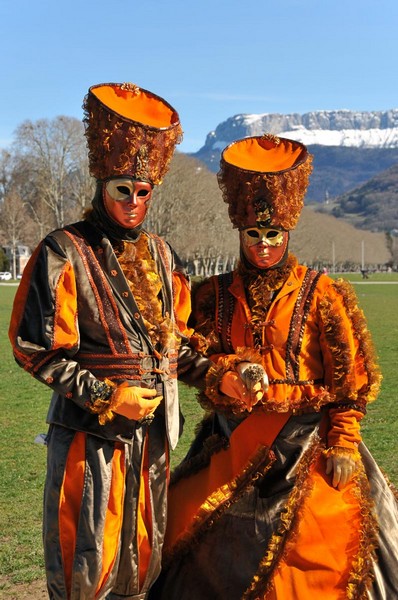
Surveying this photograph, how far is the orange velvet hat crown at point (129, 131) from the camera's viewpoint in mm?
3367

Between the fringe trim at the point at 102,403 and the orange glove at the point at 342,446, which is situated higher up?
the fringe trim at the point at 102,403

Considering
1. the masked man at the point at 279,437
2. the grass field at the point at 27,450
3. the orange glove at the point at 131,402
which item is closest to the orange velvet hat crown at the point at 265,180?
the masked man at the point at 279,437

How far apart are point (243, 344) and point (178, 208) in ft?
179

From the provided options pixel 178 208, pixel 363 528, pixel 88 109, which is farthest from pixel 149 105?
pixel 178 208

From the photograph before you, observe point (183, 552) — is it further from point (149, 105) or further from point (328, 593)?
point (149, 105)

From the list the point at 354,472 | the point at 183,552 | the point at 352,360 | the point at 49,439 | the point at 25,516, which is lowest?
the point at 25,516

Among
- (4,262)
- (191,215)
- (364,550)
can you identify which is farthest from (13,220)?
(364,550)

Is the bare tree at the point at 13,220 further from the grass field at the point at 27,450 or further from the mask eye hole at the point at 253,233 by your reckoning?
the mask eye hole at the point at 253,233

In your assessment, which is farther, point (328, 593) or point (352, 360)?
point (352, 360)

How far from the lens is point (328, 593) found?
3557mm

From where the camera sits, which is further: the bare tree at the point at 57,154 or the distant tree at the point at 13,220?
the distant tree at the point at 13,220

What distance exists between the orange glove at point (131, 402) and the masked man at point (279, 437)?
22.6 inches

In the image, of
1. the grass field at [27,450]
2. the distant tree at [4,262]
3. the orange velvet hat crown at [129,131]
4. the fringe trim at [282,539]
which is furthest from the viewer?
the distant tree at [4,262]

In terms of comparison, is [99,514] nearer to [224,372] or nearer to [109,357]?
[109,357]
